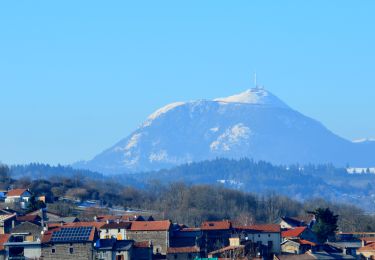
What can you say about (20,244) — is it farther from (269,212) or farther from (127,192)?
(127,192)

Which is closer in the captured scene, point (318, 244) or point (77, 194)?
point (318, 244)

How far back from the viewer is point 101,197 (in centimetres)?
10725

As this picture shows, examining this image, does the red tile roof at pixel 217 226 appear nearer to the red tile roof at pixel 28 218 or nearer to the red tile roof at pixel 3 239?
the red tile roof at pixel 28 218

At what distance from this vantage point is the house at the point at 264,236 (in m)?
58.9

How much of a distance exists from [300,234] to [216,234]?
170 inches

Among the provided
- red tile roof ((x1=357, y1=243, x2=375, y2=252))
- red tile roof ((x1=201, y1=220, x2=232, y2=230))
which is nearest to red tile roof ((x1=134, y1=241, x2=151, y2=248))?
red tile roof ((x1=201, y1=220, x2=232, y2=230))

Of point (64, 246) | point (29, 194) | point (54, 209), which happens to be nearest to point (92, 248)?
point (64, 246)

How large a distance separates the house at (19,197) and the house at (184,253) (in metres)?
27.9

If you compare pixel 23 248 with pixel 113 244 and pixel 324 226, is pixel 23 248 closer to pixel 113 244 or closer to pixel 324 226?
pixel 113 244

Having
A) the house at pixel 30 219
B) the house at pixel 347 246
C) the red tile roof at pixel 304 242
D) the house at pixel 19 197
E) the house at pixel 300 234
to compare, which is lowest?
the house at pixel 347 246

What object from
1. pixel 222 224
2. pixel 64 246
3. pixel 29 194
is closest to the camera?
pixel 64 246

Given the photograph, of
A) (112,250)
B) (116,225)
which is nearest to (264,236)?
(116,225)

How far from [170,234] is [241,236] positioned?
344 cm

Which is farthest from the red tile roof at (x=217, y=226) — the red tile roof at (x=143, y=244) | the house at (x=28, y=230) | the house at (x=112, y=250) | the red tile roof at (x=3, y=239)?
the red tile roof at (x=3, y=239)
